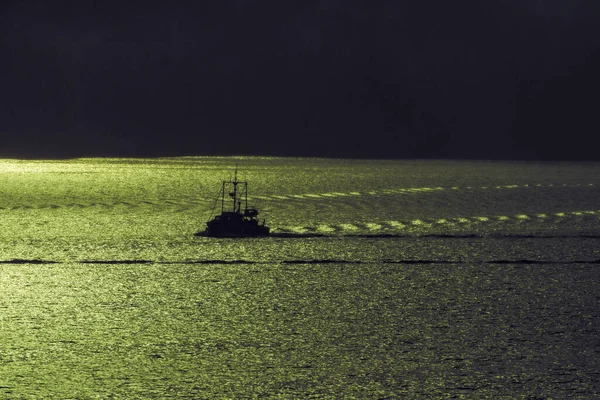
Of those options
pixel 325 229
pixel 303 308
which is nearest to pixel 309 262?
pixel 303 308

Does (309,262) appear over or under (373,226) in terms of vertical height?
under

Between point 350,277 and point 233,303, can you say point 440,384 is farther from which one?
point 350,277

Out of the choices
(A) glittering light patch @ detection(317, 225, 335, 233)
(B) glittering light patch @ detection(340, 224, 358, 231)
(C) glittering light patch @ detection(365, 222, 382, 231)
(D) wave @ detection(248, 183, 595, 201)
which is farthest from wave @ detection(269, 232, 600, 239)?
(D) wave @ detection(248, 183, 595, 201)

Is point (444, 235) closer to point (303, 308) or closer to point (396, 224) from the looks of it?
point (396, 224)

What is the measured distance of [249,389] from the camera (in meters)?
10.8

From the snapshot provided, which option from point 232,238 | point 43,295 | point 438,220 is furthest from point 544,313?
point 438,220

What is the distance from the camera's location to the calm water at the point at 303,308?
1127cm

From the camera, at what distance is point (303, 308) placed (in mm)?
16281

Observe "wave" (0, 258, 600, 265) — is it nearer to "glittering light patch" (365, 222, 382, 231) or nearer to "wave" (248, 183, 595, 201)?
"glittering light patch" (365, 222, 382, 231)

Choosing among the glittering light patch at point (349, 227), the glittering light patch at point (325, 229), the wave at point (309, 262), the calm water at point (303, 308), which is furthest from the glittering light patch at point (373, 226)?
the wave at point (309, 262)

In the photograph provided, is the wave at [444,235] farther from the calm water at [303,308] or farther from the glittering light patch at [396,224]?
the glittering light patch at [396,224]

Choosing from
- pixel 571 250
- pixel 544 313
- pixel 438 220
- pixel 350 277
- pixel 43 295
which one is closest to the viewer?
pixel 544 313

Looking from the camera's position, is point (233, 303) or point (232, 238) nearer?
point (233, 303)

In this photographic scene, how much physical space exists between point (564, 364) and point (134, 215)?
86.1ft
